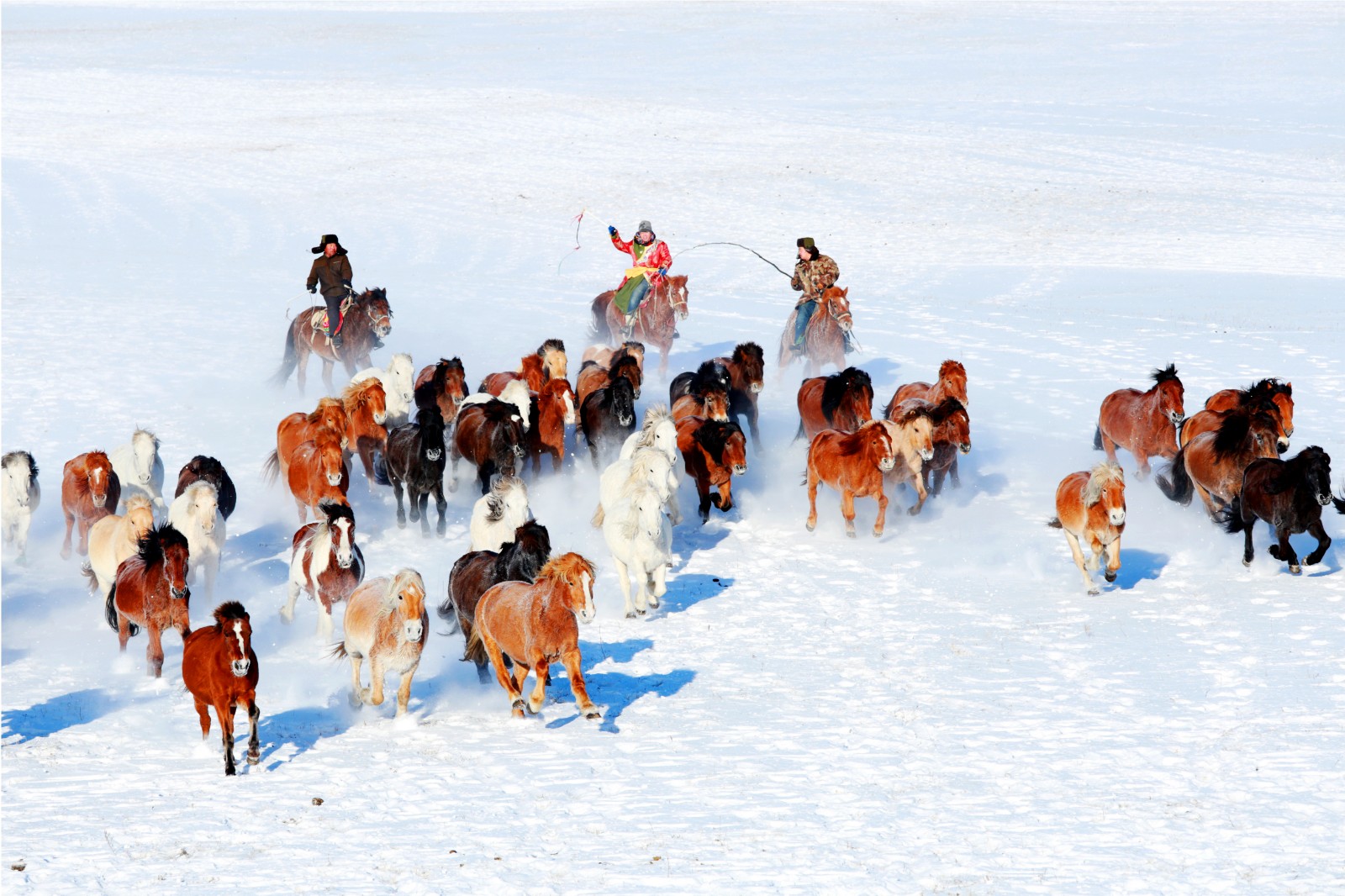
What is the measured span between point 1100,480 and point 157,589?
324 inches

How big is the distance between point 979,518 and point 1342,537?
3642 millimetres

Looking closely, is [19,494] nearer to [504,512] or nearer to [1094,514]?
[504,512]

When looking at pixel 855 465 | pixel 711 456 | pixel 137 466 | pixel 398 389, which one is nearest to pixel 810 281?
pixel 711 456

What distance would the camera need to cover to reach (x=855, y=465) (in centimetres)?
1530

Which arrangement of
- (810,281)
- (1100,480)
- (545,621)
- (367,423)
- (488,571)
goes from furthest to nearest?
1. (810,281)
2. (367,423)
3. (1100,480)
4. (488,571)
5. (545,621)

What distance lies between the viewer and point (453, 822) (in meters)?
9.27

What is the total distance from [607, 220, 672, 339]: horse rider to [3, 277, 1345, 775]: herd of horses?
2.28 meters

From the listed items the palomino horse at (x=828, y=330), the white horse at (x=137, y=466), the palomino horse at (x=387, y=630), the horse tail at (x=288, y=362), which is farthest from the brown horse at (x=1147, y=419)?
the horse tail at (x=288, y=362)

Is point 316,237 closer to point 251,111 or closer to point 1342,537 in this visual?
point 251,111

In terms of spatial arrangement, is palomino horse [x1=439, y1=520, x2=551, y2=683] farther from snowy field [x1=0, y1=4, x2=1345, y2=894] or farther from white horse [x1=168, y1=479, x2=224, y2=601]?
white horse [x1=168, y1=479, x2=224, y2=601]

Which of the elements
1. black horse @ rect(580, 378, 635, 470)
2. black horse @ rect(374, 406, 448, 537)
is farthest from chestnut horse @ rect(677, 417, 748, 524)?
black horse @ rect(374, 406, 448, 537)

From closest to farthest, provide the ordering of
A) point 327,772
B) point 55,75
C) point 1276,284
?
1. point 327,772
2. point 1276,284
3. point 55,75

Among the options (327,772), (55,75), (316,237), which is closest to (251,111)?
(55,75)

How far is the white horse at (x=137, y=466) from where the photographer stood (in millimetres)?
15156
